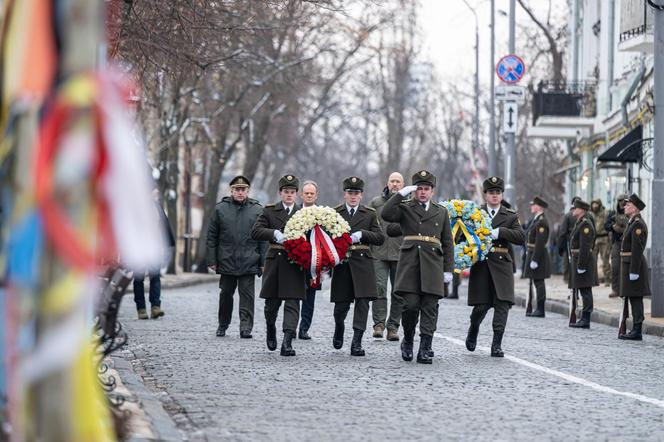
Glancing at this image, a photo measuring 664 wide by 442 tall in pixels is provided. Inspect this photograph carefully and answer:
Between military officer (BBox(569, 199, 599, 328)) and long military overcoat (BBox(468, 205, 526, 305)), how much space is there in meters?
5.38

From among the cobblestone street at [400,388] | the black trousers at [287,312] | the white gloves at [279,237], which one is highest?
the white gloves at [279,237]

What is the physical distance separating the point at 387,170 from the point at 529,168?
6.68 metres

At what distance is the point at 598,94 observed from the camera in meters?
42.5

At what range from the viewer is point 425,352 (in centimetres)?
1428

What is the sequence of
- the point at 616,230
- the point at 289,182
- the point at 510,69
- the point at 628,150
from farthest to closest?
the point at 510,69 < the point at 628,150 < the point at 616,230 < the point at 289,182

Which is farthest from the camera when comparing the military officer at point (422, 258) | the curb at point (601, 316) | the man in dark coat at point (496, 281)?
A: the curb at point (601, 316)

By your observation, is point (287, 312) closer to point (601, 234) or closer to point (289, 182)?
point (289, 182)

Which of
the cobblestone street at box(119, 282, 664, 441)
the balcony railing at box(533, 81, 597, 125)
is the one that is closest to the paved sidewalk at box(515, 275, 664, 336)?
the cobblestone street at box(119, 282, 664, 441)

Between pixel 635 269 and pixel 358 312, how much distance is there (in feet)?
18.8

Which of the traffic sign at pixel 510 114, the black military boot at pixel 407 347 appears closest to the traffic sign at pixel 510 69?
the traffic sign at pixel 510 114

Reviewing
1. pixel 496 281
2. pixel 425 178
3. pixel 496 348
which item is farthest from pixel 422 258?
pixel 496 348

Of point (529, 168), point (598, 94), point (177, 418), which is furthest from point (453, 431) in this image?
point (529, 168)

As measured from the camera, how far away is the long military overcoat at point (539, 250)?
24188 millimetres

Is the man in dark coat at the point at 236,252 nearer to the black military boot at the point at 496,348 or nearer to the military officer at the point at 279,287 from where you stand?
the military officer at the point at 279,287
